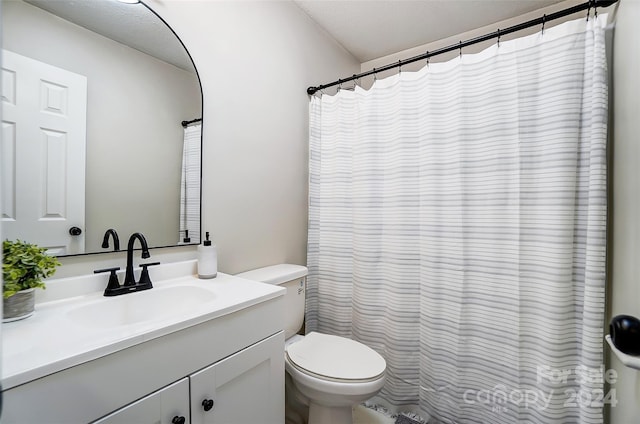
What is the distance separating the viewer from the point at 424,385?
5.48ft

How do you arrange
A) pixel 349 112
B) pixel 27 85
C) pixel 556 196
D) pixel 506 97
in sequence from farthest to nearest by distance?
1. pixel 349 112
2. pixel 506 97
3. pixel 556 196
4. pixel 27 85

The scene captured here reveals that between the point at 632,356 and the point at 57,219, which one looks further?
the point at 57,219

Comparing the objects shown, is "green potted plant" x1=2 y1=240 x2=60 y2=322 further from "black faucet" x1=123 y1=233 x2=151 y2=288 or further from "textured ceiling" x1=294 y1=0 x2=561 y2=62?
"textured ceiling" x1=294 y1=0 x2=561 y2=62

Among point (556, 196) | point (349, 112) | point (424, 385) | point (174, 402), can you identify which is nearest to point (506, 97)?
point (556, 196)

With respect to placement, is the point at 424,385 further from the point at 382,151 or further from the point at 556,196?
the point at 382,151

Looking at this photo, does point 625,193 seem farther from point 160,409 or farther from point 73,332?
point 73,332

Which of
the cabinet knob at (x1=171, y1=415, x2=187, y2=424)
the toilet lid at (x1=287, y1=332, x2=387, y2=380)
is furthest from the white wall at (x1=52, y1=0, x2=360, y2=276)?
the cabinet knob at (x1=171, y1=415, x2=187, y2=424)

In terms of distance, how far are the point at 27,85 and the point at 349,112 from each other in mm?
1483

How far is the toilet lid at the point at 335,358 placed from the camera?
4.41 ft

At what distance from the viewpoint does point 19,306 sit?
89cm

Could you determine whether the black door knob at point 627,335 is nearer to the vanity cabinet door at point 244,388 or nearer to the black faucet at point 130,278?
the vanity cabinet door at point 244,388

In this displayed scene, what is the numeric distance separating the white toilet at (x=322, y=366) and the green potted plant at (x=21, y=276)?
818 millimetres

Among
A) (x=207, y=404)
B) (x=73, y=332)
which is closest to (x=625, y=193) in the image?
(x=207, y=404)

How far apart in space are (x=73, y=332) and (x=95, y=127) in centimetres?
74
